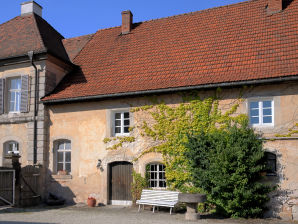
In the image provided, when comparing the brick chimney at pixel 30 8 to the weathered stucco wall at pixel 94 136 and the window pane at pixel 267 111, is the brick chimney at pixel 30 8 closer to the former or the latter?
the weathered stucco wall at pixel 94 136

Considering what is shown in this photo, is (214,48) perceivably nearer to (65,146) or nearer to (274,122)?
(274,122)

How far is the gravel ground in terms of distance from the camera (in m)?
9.90

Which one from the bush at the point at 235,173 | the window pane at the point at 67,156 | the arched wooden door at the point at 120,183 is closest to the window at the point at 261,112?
the bush at the point at 235,173

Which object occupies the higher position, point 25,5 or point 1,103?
point 25,5

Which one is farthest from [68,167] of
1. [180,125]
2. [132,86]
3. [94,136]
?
[180,125]

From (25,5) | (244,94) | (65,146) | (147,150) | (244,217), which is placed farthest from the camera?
(25,5)

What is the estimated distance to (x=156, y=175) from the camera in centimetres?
1270

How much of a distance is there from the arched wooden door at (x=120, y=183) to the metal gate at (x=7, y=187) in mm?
3517

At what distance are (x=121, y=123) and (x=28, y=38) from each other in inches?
240

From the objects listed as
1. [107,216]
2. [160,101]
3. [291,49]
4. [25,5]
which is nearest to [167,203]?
[107,216]

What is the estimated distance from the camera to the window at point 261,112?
11305mm

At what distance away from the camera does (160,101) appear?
503 inches

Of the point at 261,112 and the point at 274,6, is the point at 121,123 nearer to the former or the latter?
the point at 261,112

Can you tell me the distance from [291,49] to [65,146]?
9307mm
